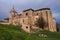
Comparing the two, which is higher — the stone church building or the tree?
the stone church building

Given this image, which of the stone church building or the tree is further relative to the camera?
the tree

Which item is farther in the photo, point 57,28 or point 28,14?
point 57,28

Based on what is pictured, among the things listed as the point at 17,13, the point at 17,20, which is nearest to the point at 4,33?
the point at 17,20

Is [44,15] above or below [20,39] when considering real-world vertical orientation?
above

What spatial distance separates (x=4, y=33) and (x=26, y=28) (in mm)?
38600

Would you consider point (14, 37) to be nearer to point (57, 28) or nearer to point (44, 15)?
point (44, 15)

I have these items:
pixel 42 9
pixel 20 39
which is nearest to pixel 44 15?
pixel 42 9

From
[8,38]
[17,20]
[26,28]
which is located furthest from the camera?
[17,20]

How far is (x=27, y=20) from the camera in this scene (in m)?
86.4

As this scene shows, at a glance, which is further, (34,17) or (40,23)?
(34,17)

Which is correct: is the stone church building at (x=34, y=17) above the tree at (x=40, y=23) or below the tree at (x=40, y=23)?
above

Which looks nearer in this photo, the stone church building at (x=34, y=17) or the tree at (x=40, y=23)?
the stone church building at (x=34, y=17)

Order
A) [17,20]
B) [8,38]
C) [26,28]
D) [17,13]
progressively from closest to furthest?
[8,38] < [26,28] < [17,20] < [17,13]

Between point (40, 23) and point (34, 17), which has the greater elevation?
point (34, 17)
